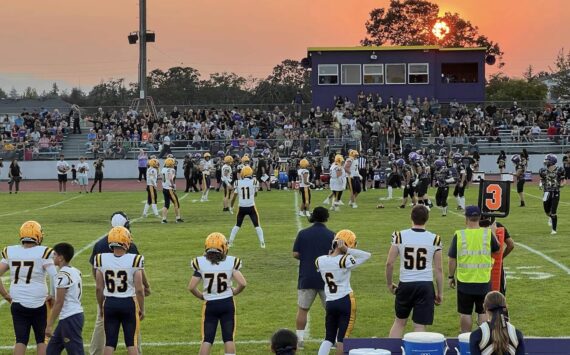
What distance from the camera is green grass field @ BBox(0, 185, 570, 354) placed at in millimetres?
12383

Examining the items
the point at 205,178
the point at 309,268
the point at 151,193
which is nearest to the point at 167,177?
the point at 151,193

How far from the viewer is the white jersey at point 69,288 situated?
31.1 feet

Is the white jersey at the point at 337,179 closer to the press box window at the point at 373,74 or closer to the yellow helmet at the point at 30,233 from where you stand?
the yellow helmet at the point at 30,233

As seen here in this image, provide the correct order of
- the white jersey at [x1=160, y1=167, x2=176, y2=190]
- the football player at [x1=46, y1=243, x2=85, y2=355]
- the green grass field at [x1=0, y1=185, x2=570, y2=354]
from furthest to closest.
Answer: the white jersey at [x1=160, y1=167, x2=176, y2=190] → the green grass field at [x1=0, y1=185, x2=570, y2=354] → the football player at [x1=46, y1=243, x2=85, y2=355]

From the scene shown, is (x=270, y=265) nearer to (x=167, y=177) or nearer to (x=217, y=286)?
(x=217, y=286)

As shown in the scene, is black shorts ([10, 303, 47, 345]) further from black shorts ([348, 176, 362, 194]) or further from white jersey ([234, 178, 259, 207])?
black shorts ([348, 176, 362, 194])

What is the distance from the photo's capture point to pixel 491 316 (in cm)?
759

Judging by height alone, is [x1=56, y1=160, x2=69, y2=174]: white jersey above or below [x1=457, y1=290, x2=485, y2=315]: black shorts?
above

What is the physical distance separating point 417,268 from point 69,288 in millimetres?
3829

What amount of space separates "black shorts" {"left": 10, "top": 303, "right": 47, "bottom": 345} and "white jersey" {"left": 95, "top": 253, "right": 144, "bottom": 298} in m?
0.84

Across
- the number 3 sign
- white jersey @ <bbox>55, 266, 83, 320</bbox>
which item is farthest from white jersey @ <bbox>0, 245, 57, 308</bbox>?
the number 3 sign

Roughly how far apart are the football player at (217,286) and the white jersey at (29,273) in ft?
5.28

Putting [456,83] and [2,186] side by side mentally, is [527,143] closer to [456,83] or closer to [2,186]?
[456,83]

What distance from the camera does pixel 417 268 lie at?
1034cm
